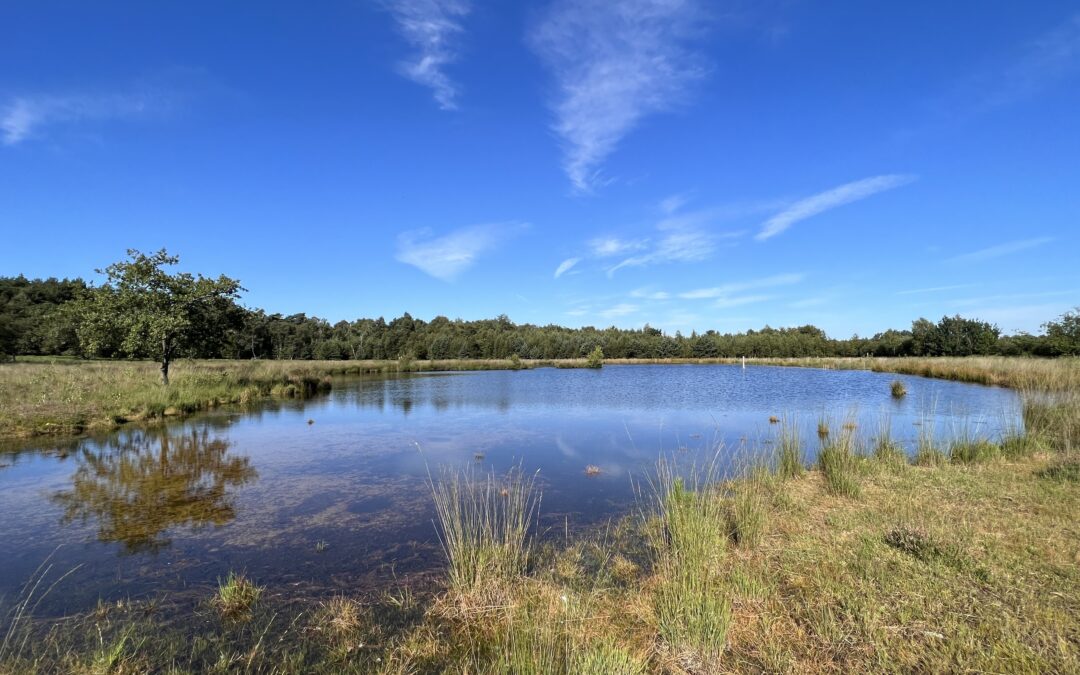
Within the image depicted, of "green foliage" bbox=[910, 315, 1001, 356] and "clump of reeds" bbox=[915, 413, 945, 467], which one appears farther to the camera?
"green foliage" bbox=[910, 315, 1001, 356]

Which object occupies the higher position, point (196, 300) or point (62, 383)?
point (196, 300)

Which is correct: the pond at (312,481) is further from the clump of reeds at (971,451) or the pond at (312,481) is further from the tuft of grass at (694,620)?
the tuft of grass at (694,620)

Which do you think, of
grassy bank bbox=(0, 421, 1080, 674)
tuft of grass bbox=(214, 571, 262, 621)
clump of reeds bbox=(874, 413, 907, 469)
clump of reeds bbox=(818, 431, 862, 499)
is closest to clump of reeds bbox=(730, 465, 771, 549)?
grassy bank bbox=(0, 421, 1080, 674)

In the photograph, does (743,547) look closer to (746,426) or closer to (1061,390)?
(746,426)

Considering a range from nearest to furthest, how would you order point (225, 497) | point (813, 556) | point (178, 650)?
1. point (178, 650)
2. point (813, 556)
3. point (225, 497)

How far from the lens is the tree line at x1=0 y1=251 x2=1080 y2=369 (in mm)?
19266

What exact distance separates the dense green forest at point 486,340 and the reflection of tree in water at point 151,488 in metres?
38.7

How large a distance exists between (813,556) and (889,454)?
5.39m

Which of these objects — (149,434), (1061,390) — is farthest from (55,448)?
(1061,390)

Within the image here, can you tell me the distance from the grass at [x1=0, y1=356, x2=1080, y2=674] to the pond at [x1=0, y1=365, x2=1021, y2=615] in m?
0.73

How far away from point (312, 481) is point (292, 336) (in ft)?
287

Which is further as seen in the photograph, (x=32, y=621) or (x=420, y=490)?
(x=420, y=490)

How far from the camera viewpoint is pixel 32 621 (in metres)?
4.59

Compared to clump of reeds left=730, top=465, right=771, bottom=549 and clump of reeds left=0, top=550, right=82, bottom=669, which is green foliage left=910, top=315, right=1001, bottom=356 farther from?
clump of reeds left=0, top=550, right=82, bottom=669
